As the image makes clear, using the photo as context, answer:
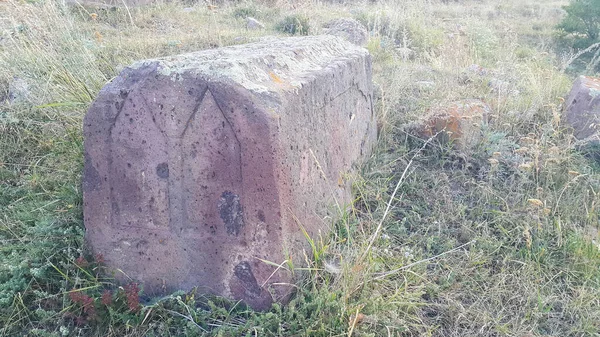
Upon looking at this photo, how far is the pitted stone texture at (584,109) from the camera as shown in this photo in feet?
10.6

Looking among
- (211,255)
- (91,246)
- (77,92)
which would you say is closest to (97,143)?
(91,246)

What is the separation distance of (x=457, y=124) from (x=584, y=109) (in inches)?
39.8

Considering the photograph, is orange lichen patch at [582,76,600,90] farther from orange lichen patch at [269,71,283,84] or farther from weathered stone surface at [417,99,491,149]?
orange lichen patch at [269,71,283,84]

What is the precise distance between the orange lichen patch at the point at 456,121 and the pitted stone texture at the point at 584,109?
660 mm

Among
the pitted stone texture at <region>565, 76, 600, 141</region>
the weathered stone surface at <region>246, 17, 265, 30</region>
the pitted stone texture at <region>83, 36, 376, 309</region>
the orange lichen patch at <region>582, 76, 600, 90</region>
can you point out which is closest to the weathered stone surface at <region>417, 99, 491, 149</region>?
the pitted stone texture at <region>565, 76, 600, 141</region>

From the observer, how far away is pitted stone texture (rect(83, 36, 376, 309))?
1.72 m

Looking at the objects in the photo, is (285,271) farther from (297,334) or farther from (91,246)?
(91,246)

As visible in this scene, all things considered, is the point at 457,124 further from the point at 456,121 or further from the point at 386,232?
the point at 386,232

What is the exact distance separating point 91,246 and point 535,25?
34.8 feet

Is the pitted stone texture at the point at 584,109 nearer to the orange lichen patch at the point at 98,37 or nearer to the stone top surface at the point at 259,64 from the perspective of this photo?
the stone top surface at the point at 259,64

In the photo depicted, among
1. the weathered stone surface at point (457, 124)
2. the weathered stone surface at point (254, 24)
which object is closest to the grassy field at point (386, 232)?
the weathered stone surface at point (457, 124)

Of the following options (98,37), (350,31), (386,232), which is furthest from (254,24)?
(386,232)

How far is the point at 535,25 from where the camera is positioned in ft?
33.6

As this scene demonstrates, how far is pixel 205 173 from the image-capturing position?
179 cm
